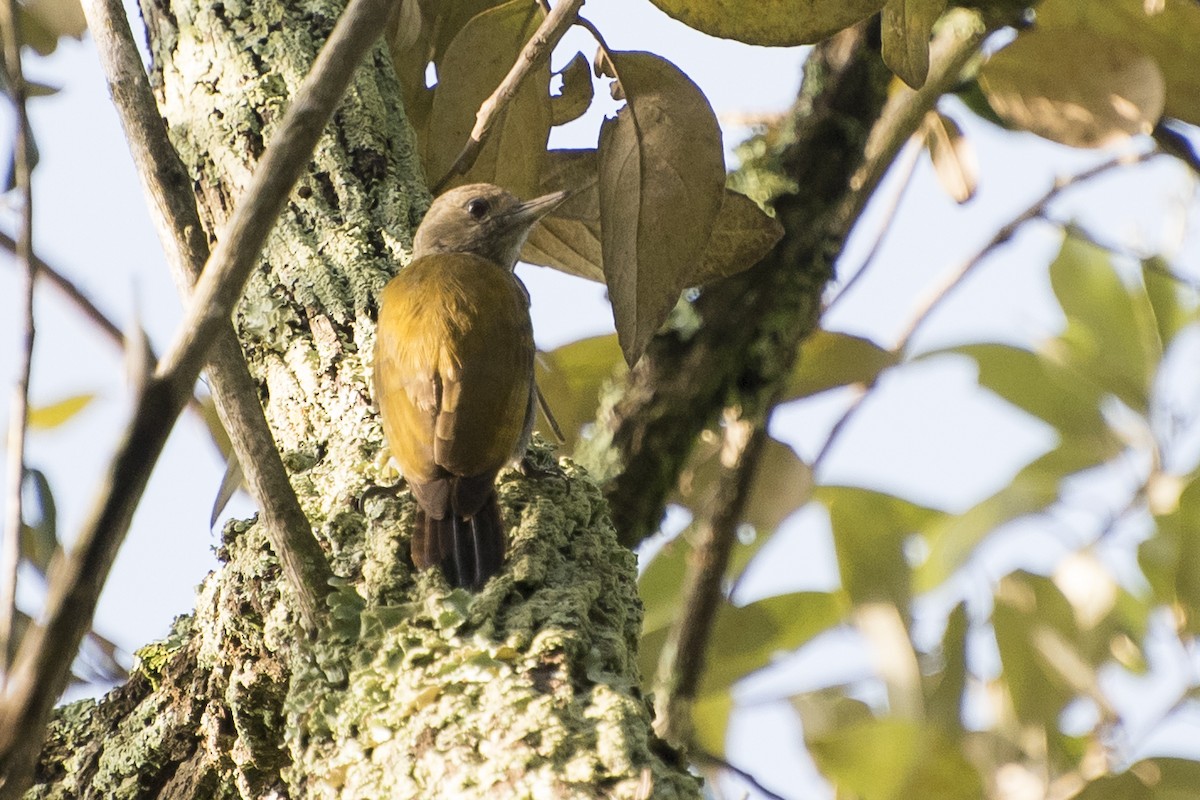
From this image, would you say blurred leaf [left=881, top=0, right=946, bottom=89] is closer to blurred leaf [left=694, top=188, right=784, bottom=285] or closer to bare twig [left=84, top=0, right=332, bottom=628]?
blurred leaf [left=694, top=188, right=784, bottom=285]

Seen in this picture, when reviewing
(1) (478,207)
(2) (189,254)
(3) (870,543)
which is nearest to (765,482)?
(3) (870,543)

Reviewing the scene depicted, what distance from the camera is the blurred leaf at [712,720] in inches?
147

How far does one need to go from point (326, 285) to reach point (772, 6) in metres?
0.95

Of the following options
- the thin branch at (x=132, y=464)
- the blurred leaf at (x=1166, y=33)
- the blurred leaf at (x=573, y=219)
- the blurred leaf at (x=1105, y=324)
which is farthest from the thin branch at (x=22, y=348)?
the blurred leaf at (x=1105, y=324)

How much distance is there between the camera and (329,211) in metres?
2.53

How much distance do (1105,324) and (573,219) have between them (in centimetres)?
157

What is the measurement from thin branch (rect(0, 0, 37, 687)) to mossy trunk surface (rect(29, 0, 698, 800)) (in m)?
0.61

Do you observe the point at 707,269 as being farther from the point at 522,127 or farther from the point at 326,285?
the point at 326,285

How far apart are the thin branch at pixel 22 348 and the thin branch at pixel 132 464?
7cm

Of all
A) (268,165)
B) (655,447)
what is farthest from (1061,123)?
(268,165)

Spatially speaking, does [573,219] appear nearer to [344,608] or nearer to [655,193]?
[655,193]

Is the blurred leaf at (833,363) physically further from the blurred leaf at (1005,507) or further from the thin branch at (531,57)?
the thin branch at (531,57)

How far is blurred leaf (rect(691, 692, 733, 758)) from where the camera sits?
3.73 meters

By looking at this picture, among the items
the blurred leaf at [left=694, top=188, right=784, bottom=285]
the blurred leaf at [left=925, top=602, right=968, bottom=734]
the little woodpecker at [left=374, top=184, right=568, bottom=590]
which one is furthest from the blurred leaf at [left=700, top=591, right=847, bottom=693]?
the blurred leaf at [left=694, top=188, right=784, bottom=285]
